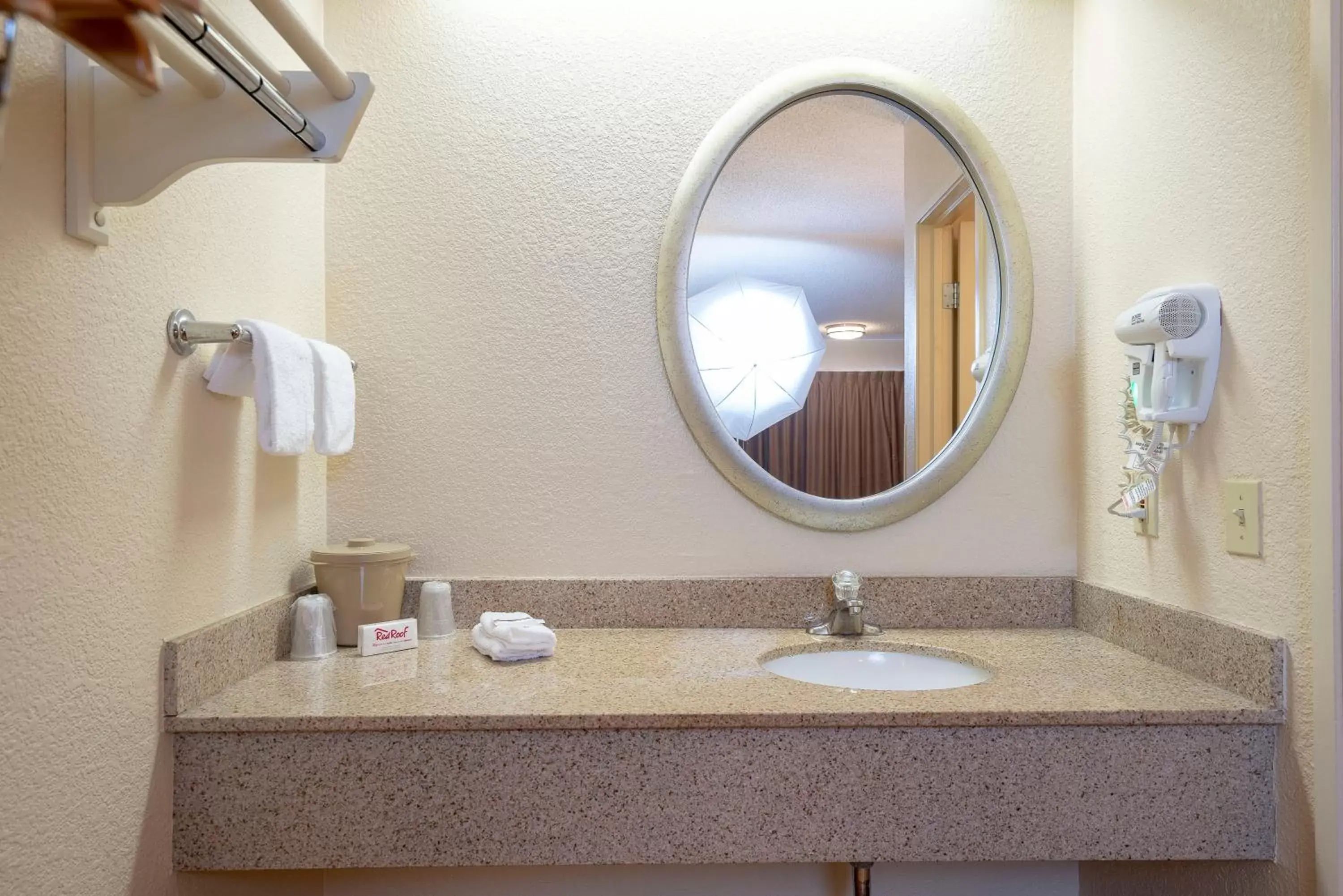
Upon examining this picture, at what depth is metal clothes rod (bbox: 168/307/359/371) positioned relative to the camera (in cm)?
122

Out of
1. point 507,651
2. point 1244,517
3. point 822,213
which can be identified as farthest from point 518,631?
point 1244,517

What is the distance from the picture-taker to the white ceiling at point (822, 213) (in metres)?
1.74

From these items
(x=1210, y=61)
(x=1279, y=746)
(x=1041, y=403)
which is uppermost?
(x=1210, y=61)

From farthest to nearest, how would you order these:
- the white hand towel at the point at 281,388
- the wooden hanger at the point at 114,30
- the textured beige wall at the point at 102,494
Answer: the white hand towel at the point at 281,388
the textured beige wall at the point at 102,494
the wooden hanger at the point at 114,30

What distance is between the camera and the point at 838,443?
1741 millimetres

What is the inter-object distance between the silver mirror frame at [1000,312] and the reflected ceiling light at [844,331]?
0.27 m

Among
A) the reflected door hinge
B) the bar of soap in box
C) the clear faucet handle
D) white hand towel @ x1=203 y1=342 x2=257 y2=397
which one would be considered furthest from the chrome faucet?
white hand towel @ x1=203 y1=342 x2=257 y2=397

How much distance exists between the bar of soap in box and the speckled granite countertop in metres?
0.02

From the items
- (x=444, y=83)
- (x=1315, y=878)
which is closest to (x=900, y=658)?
(x=1315, y=878)

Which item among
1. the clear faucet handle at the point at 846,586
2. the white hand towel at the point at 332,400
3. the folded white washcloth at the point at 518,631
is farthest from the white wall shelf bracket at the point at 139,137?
the clear faucet handle at the point at 846,586

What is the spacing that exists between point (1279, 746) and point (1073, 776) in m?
0.27

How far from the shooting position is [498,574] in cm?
174

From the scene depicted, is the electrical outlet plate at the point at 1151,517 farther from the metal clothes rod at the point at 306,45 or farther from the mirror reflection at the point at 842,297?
the metal clothes rod at the point at 306,45

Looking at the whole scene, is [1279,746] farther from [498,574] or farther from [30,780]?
[30,780]
